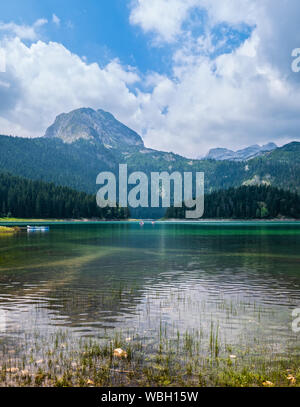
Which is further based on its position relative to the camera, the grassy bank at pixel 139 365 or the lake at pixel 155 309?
the lake at pixel 155 309

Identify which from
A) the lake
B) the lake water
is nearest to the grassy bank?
the lake

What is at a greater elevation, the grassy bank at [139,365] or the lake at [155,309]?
the grassy bank at [139,365]

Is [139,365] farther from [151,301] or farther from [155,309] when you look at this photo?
[151,301]

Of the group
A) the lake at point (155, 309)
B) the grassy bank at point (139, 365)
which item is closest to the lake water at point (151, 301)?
the lake at point (155, 309)

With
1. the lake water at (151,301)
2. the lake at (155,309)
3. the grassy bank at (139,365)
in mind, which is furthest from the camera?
the lake water at (151,301)

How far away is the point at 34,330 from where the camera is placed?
53.7 ft

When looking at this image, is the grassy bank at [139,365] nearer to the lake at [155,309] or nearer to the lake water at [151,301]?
the lake at [155,309]

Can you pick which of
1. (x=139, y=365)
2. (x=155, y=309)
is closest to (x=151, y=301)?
(x=155, y=309)

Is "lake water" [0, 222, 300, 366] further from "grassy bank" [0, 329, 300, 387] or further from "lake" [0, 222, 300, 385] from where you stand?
"grassy bank" [0, 329, 300, 387]

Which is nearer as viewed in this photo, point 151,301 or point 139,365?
point 139,365

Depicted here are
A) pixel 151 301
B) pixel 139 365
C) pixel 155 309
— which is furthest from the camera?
pixel 151 301

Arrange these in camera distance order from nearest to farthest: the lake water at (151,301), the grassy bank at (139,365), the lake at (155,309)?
the grassy bank at (139,365) < the lake at (155,309) < the lake water at (151,301)

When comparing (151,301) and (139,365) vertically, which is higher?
(139,365)

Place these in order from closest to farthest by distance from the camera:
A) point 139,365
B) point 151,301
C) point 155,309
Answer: point 139,365 → point 155,309 → point 151,301
